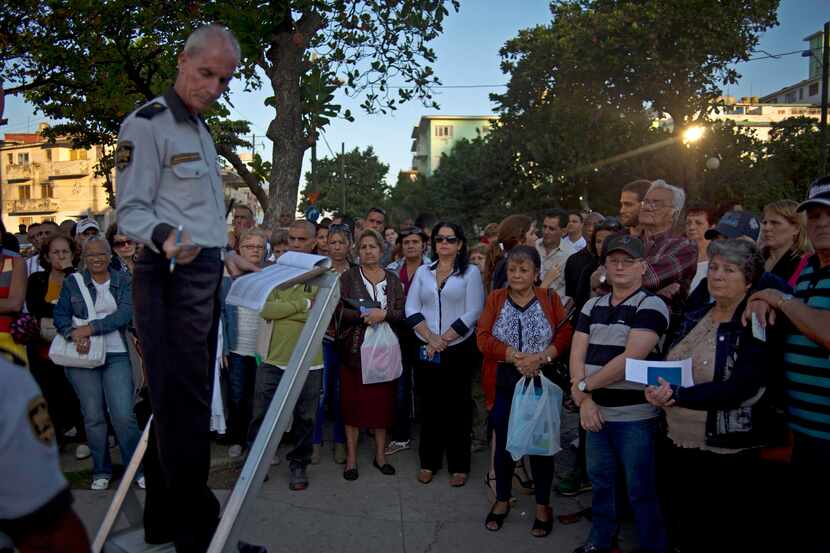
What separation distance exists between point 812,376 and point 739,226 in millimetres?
2123

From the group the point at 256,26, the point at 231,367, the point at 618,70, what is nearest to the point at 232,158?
the point at 256,26

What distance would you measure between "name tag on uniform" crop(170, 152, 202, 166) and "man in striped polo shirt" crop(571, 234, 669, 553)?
8.57ft

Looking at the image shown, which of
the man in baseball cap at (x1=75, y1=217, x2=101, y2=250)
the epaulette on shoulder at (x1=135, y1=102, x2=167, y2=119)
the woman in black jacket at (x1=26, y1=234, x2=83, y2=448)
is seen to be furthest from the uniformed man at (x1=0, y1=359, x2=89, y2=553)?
the man in baseball cap at (x1=75, y1=217, x2=101, y2=250)

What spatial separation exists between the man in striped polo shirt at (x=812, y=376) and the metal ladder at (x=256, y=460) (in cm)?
216

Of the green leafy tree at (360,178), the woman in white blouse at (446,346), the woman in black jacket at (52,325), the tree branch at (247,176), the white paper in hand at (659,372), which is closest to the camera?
the white paper in hand at (659,372)

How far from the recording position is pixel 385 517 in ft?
16.3

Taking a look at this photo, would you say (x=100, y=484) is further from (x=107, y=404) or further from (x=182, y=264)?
(x=182, y=264)

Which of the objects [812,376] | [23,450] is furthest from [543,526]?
[23,450]

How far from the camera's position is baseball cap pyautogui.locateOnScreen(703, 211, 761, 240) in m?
5.07

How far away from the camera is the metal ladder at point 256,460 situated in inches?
108

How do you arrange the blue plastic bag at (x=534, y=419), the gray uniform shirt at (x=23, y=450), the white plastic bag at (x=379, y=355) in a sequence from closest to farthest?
the gray uniform shirt at (x=23, y=450) < the blue plastic bag at (x=534, y=419) < the white plastic bag at (x=379, y=355)

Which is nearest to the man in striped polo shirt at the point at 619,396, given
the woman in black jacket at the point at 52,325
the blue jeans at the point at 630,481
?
the blue jeans at the point at 630,481

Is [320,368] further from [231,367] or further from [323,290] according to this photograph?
[323,290]

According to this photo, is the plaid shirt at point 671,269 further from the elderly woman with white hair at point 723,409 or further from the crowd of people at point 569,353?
the elderly woman with white hair at point 723,409
